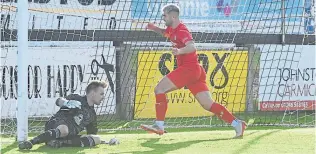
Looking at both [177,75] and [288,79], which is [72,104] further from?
[288,79]

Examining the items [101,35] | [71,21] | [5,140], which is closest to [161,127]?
[5,140]

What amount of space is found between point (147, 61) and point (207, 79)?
1021mm

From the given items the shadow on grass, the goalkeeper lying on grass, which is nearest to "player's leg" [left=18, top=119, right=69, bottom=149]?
the goalkeeper lying on grass

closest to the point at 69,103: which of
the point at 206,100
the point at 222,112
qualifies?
the point at 206,100

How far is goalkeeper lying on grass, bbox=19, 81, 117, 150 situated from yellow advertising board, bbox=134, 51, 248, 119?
387cm

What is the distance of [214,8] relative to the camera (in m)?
12.6

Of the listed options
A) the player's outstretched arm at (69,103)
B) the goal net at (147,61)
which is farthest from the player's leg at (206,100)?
the goal net at (147,61)

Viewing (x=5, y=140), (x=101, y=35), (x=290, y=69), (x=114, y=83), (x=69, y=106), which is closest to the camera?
(x=69, y=106)

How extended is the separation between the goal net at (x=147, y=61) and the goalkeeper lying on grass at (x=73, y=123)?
242 cm

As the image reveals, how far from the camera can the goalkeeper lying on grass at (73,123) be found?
612 centimetres

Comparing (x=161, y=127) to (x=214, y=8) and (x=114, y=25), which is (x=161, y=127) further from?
(x=214, y=8)

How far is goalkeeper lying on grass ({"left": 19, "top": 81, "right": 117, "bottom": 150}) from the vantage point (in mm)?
6120

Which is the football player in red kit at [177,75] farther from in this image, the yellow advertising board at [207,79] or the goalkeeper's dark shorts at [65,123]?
the yellow advertising board at [207,79]

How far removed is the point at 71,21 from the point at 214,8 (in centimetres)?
281
